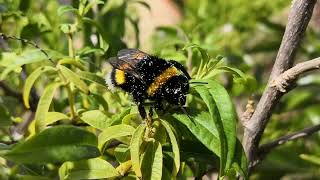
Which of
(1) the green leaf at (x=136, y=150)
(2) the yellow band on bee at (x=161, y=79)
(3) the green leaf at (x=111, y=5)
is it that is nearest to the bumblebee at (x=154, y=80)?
(2) the yellow band on bee at (x=161, y=79)

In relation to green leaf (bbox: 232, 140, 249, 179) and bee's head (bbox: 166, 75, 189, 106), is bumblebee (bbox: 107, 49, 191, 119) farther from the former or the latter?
green leaf (bbox: 232, 140, 249, 179)

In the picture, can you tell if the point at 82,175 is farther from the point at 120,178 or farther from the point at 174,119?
the point at 174,119

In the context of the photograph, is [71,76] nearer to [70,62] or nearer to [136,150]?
[70,62]

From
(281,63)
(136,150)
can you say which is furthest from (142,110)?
(281,63)

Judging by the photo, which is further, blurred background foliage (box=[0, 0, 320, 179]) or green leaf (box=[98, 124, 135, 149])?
blurred background foliage (box=[0, 0, 320, 179])

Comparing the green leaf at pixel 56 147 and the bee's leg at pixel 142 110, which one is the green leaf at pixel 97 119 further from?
the green leaf at pixel 56 147

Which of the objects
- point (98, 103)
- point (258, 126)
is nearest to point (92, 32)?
point (98, 103)

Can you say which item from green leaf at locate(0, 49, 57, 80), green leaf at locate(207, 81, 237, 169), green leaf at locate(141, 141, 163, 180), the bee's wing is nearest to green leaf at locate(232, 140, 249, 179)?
green leaf at locate(207, 81, 237, 169)

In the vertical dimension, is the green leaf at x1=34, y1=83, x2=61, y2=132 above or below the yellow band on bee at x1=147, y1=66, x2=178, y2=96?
below
